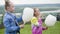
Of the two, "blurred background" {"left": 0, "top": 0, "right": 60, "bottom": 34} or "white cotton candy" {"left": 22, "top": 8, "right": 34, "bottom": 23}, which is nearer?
"white cotton candy" {"left": 22, "top": 8, "right": 34, "bottom": 23}

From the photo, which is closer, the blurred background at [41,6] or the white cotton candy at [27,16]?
the white cotton candy at [27,16]

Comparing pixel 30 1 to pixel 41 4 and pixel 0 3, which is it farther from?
pixel 0 3

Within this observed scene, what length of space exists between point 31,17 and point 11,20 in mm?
188

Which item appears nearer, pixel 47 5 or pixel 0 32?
pixel 47 5

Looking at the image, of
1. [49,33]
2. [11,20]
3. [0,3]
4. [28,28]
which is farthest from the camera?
[49,33]

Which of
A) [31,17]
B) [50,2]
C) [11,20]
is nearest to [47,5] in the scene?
[50,2]

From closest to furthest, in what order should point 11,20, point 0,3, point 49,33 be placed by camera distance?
point 11,20 < point 0,3 < point 49,33

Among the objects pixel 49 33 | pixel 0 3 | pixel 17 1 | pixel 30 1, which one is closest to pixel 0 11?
pixel 0 3

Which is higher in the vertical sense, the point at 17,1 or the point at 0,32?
the point at 17,1

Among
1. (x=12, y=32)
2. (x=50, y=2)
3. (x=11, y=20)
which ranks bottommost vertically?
A: (x=12, y=32)

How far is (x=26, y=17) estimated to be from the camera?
152cm

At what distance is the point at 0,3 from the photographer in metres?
1.93

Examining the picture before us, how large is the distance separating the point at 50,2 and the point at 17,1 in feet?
1.28

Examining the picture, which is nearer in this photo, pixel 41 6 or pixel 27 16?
pixel 27 16
